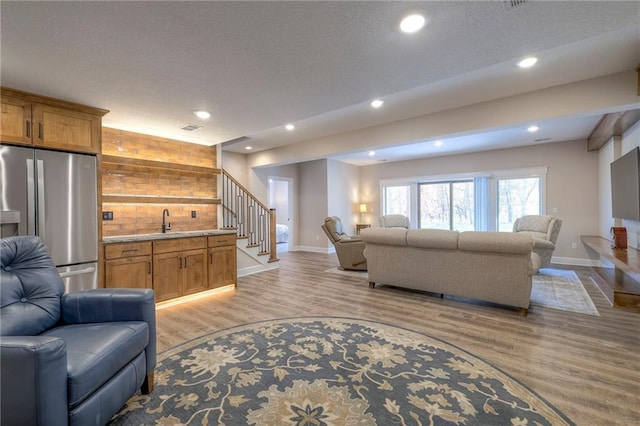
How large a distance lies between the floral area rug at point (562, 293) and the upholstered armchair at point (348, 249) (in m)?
2.71

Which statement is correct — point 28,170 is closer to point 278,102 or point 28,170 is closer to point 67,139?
point 67,139

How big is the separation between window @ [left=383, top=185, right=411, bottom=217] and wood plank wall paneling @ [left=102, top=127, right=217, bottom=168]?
5.49 m

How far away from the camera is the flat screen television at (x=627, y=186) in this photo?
147 inches

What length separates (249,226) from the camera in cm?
639

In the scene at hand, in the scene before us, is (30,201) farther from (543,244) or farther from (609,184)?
(609,184)

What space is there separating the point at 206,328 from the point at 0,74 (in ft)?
9.44

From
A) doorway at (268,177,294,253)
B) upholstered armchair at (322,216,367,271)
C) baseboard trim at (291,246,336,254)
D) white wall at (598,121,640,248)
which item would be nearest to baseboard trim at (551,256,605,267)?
white wall at (598,121,640,248)

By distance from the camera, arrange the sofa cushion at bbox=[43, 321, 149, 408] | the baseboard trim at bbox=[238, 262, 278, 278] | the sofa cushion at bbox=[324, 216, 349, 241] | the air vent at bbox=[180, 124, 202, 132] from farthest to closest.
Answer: the sofa cushion at bbox=[324, 216, 349, 241] → the baseboard trim at bbox=[238, 262, 278, 278] → the air vent at bbox=[180, 124, 202, 132] → the sofa cushion at bbox=[43, 321, 149, 408]

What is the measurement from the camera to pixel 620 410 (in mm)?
1741

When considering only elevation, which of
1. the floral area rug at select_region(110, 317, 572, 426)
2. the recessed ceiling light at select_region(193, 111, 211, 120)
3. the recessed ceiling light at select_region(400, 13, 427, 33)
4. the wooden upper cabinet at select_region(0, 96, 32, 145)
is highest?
the recessed ceiling light at select_region(193, 111, 211, 120)

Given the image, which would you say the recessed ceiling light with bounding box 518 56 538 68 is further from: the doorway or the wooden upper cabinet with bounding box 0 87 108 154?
the doorway

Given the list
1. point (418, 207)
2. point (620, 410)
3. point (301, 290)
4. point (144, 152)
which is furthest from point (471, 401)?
point (418, 207)

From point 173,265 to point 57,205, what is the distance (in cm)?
141

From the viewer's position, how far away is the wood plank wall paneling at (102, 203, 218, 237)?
3920mm
